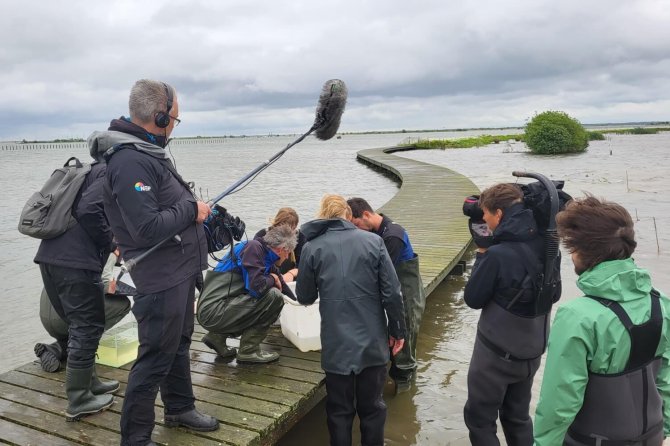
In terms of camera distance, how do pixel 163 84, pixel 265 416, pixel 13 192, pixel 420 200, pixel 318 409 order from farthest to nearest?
1. pixel 13 192
2. pixel 420 200
3. pixel 318 409
4. pixel 265 416
5. pixel 163 84

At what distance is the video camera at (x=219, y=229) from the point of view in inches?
126

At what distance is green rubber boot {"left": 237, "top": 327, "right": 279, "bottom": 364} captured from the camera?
3984 millimetres

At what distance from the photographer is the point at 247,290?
3.84 meters

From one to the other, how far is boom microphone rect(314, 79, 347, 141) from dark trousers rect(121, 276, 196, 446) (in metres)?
1.73

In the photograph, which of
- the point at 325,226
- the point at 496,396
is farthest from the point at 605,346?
the point at 325,226

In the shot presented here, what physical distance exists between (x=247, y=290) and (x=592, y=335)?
2529mm

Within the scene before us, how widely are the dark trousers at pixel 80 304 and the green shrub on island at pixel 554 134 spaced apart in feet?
129

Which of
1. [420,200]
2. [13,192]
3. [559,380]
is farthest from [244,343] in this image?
[13,192]

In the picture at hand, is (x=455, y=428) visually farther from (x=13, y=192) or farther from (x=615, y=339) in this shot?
(x=13, y=192)

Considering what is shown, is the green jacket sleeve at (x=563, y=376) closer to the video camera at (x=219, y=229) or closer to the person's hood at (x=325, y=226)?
the person's hood at (x=325, y=226)

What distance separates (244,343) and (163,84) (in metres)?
2.16

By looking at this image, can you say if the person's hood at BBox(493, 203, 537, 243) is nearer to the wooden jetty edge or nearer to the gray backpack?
the wooden jetty edge

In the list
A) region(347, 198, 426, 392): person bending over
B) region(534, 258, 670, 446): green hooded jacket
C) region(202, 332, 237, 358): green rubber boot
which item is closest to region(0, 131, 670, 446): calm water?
region(347, 198, 426, 392): person bending over

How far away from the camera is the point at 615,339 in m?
1.88
